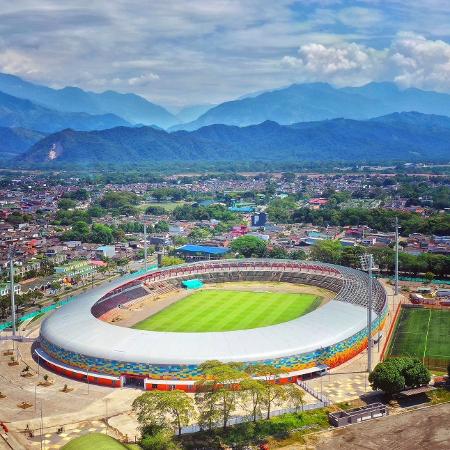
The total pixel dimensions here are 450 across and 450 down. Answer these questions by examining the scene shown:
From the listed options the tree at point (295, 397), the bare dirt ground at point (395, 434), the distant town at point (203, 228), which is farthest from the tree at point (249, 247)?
the bare dirt ground at point (395, 434)

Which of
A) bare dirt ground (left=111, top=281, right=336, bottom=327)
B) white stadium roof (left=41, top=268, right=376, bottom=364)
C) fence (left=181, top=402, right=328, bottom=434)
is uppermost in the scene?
white stadium roof (left=41, top=268, right=376, bottom=364)

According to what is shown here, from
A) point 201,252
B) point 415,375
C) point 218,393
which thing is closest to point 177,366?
point 218,393

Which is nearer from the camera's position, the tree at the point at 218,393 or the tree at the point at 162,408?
the tree at the point at 162,408

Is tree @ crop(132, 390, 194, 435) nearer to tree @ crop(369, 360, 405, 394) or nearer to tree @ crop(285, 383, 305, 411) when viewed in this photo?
tree @ crop(285, 383, 305, 411)

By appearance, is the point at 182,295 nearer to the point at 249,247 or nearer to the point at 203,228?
the point at 249,247

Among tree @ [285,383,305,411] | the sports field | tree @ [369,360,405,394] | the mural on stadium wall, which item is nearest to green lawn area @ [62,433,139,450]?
tree @ [285,383,305,411]

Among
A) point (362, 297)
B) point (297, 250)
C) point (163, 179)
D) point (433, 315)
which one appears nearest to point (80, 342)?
point (362, 297)

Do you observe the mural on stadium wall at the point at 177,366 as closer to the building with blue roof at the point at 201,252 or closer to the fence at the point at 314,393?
the fence at the point at 314,393

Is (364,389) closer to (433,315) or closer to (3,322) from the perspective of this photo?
(433,315)
